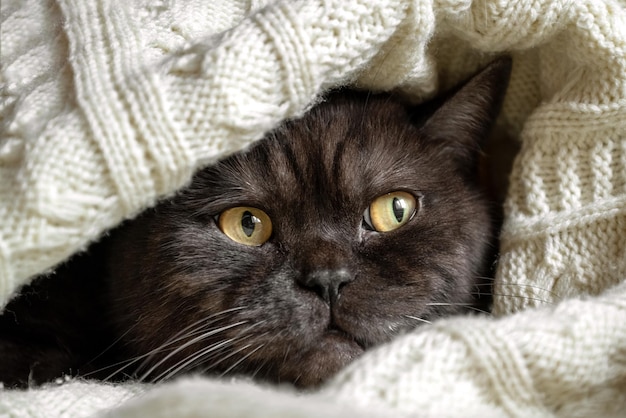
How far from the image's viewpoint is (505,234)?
133cm

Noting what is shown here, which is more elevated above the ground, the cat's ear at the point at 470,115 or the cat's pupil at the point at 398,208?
the cat's ear at the point at 470,115

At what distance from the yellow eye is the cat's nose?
16 cm

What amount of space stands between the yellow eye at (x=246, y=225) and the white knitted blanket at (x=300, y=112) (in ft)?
0.73

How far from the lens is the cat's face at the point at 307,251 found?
114 cm

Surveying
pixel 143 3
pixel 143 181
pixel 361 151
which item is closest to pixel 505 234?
pixel 361 151

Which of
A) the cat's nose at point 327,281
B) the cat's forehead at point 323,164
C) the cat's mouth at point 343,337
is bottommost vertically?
the cat's mouth at point 343,337

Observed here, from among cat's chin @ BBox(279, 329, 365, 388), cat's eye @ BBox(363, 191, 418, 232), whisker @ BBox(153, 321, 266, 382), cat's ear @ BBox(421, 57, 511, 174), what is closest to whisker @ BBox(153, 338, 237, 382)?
whisker @ BBox(153, 321, 266, 382)

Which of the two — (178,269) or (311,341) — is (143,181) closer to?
(178,269)

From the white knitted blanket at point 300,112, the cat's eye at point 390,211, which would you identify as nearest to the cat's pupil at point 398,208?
the cat's eye at point 390,211

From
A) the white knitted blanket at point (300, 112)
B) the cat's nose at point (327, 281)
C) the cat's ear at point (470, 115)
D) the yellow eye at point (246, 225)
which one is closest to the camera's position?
the white knitted blanket at point (300, 112)

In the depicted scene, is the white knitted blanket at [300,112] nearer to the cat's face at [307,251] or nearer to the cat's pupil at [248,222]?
the cat's face at [307,251]

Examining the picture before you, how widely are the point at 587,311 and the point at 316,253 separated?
1.48 ft

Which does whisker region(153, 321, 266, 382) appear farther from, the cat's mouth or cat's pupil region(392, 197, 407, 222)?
cat's pupil region(392, 197, 407, 222)

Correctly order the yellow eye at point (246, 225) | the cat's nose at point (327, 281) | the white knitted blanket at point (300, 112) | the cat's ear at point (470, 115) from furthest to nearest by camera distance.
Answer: the cat's ear at point (470, 115), the yellow eye at point (246, 225), the cat's nose at point (327, 281), the white knitted blanket at point (300, 112)
